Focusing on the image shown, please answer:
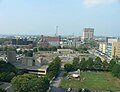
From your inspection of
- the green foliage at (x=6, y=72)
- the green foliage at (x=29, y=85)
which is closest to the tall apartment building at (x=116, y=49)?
the green foliage at (x=6, y=72)

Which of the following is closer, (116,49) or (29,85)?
(29,85)

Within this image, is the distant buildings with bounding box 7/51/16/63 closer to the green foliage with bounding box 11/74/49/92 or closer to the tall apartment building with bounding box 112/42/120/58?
the green foliage with bounding box 11/74/49/92

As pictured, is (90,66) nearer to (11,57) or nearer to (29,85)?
(11,57)

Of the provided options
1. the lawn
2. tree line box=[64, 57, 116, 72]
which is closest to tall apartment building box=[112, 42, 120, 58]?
tree line box=[64, 57, 116, 72]

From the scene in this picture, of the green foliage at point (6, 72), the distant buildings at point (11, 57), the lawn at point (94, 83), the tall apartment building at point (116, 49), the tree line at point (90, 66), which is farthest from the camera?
the tall apartment building at point (116, 49)

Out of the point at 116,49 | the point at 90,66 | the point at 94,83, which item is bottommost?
the point at 94,83

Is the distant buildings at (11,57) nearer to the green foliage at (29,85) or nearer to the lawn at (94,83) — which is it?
the lawn at (94,83)

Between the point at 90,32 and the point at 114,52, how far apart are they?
3324 cm

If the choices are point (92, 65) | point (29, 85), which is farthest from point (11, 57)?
point (29, 85)

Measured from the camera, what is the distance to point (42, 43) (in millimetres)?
34469

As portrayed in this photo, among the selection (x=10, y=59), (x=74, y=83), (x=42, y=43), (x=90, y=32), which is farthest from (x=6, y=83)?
(x=90, y=32)

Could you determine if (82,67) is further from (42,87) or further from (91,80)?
(42,87)

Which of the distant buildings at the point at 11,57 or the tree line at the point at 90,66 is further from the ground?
the distant buildings at the point at 11,57

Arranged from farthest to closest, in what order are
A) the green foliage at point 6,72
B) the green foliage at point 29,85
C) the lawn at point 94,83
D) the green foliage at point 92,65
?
the green foliage at point 92,65, the lawn at point 94,83, the green foliage at point 6,72, the green foliage at point 29,85
